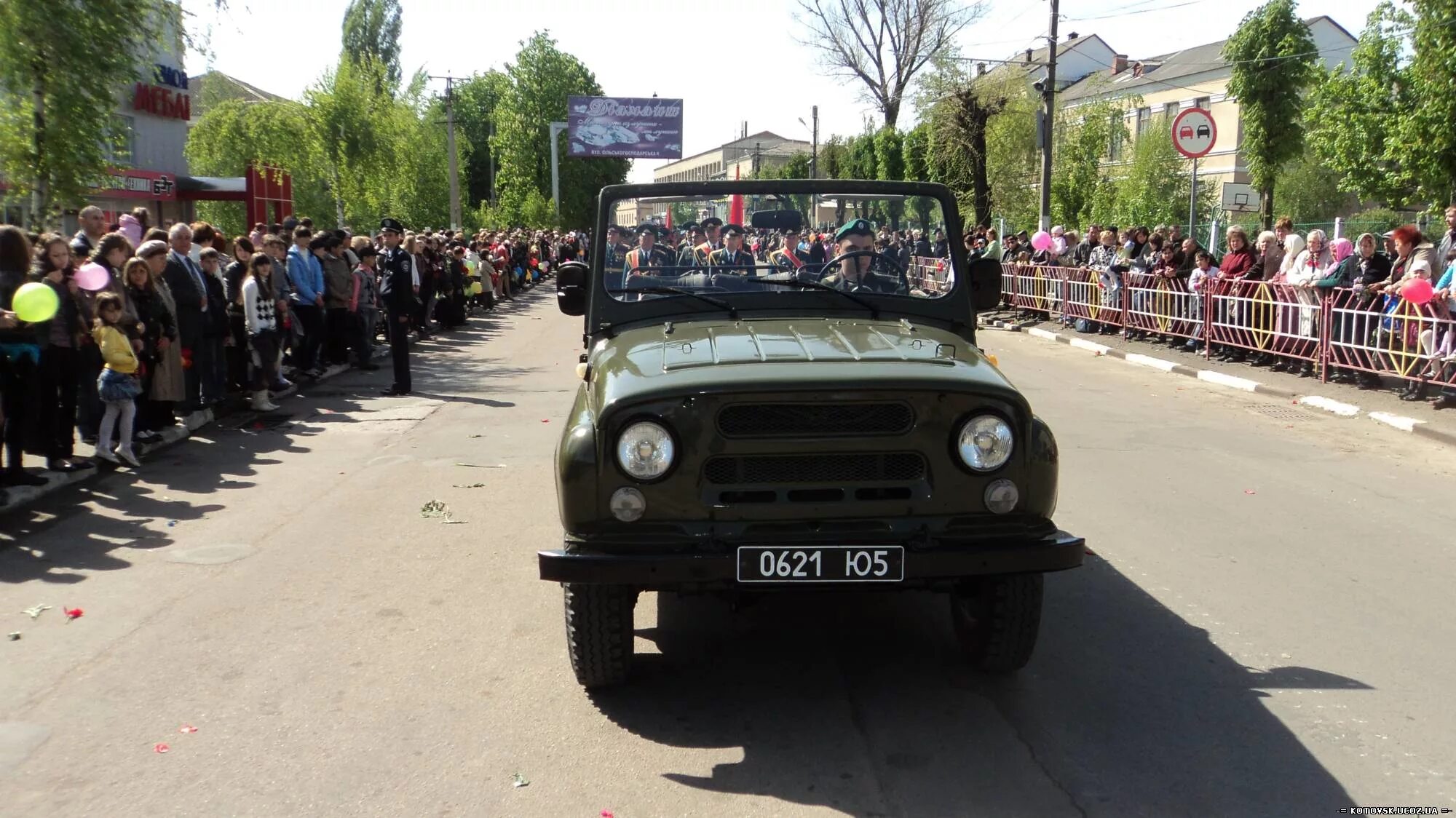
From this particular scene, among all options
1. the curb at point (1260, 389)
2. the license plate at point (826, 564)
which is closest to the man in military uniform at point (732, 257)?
the license plate at point (826, 564)

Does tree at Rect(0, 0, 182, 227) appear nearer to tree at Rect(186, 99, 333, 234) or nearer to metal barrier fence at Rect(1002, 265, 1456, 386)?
metal barrier fence at Rect(1002, 265, 1456, 386)

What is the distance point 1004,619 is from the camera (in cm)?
463

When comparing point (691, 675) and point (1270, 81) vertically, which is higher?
point (1270, 81)

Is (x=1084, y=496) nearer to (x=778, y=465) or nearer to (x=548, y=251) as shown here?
(x=778, y=465)

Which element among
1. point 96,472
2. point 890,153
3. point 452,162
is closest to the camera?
point 96,472

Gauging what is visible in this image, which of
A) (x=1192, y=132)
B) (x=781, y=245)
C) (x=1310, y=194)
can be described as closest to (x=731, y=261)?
(x=781, y=245)

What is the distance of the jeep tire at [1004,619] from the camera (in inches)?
180

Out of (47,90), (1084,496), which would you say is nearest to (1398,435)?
(1084,496)

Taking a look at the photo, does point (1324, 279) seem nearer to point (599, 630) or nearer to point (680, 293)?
point (680, 293)

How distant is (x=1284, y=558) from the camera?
264 inches

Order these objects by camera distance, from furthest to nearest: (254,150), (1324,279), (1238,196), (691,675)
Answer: (254,150) < (1238,196) < (1324,279) < (691,675)

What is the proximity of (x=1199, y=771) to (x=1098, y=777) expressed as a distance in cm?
34

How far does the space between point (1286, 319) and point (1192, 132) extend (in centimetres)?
366

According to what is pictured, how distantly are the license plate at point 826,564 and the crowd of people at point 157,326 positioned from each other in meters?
5.53
